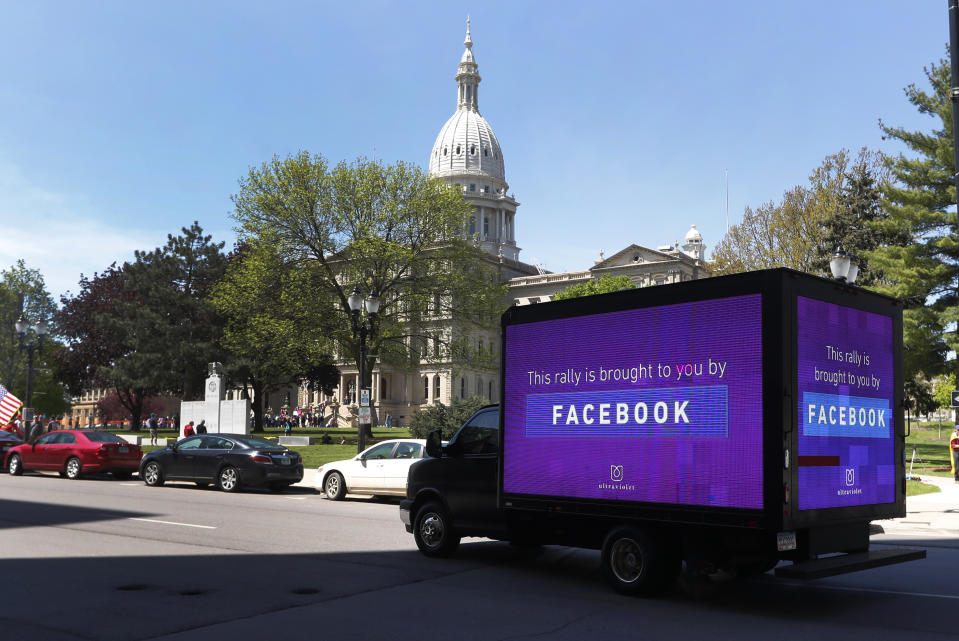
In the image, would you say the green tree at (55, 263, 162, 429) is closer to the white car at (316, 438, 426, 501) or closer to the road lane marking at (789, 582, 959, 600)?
the white car at (316, 438, 426, 501)

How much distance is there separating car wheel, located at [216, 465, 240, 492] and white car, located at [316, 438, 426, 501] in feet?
7.80

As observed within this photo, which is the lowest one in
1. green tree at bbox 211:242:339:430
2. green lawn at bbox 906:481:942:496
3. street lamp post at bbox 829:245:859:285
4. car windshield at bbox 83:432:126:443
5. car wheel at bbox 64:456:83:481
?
car wheel at bbox 64:456:83:481

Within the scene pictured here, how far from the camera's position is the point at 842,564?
26.3 ft

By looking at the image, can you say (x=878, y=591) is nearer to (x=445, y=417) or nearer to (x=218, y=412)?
(x=445, y=417)

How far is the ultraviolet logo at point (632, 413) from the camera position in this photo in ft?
26.7

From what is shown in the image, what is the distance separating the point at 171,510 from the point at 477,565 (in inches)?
323

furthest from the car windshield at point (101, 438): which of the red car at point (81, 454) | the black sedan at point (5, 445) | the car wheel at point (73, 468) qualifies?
the black sedan at point (5, 445)

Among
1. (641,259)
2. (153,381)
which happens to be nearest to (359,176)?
(153,381)

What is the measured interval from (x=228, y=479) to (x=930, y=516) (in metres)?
16.1

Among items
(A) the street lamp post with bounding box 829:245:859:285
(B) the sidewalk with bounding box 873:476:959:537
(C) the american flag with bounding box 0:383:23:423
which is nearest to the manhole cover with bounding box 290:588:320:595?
(B) the sidewalk with bounding box 873:476:959:537

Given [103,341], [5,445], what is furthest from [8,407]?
[103,341]

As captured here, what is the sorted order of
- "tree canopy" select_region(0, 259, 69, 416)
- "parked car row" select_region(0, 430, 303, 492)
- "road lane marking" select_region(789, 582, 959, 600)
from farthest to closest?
1. "tree canopy" select_region(0, 259, 69, 416)
2. "parked car row" select_region(0, 430, 303, 492)
3. "road lane marking" select_region(789, 582, 959, 600)

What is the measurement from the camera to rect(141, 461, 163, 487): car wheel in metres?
23.1

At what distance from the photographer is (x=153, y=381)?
57.2 metres
